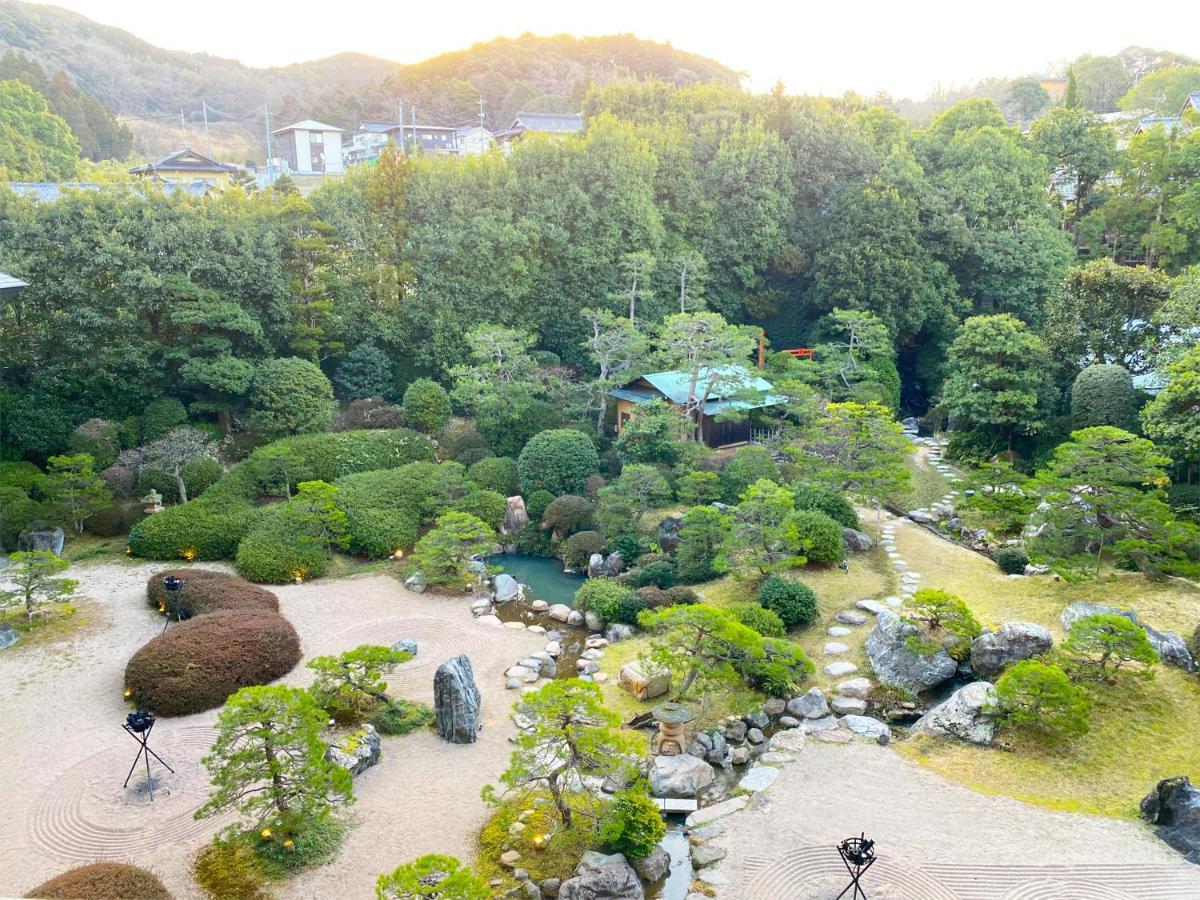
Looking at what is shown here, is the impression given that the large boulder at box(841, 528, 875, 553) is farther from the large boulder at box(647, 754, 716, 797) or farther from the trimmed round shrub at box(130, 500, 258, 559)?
the trimmed round shrub at box(130, 500, 258, 559)

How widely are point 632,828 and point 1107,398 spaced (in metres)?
15.0

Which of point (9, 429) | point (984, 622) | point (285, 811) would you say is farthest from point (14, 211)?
point (984, 622)

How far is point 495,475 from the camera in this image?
62.4 ft

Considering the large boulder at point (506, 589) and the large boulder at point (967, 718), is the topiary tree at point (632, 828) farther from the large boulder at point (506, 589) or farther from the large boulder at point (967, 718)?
the large boulder at point (506, 589)

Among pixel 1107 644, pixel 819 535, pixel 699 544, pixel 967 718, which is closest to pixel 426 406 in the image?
pixel 699 544

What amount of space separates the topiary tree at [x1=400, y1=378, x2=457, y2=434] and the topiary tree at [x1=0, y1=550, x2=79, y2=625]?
29.9ft

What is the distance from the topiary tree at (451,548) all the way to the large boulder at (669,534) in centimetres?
349

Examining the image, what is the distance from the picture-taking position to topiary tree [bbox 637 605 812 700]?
10578 millimetres

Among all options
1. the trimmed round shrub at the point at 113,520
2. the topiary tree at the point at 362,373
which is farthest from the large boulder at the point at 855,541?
the trimmed round shrub at the point at 113,520

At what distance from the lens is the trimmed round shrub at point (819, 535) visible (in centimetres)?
1473

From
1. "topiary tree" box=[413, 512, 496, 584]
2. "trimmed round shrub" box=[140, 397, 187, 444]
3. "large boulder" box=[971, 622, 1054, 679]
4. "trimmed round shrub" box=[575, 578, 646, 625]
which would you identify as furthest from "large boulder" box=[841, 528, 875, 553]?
"trimmed round shrub" box=[140, 397, 187, 444]

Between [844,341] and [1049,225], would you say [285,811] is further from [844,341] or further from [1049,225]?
[1049,225]

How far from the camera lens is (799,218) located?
2773 cm

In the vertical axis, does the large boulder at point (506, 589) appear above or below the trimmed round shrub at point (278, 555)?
below
